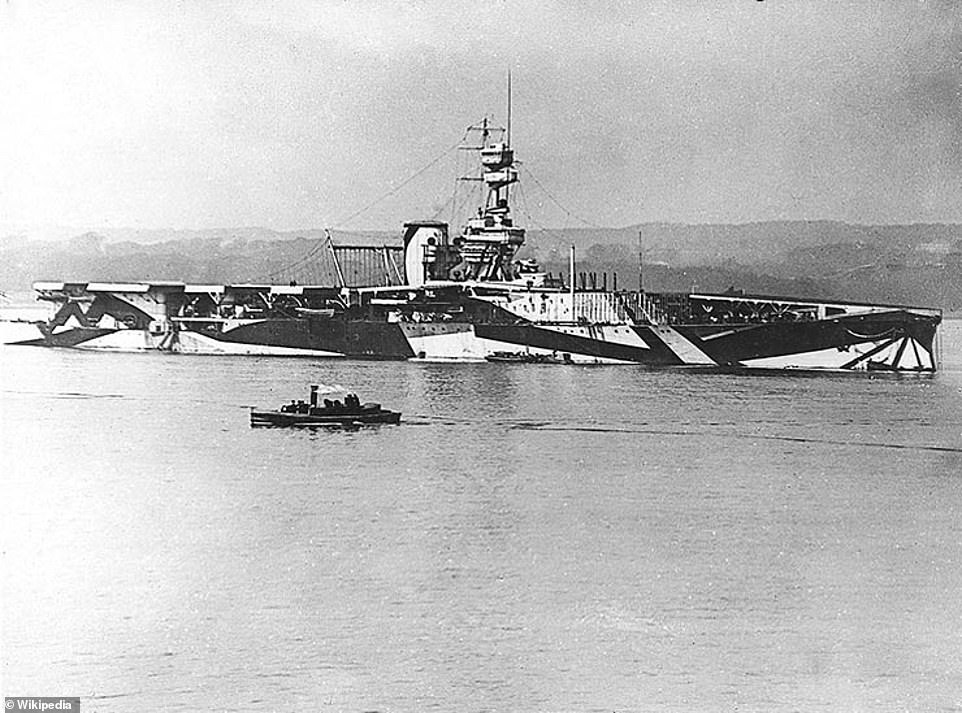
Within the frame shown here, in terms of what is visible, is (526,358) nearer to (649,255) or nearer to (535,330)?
(535,330)

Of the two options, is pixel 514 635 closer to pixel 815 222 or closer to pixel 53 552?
pixel 53 552

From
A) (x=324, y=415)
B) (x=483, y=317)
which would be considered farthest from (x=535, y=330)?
(x=324, y=415)

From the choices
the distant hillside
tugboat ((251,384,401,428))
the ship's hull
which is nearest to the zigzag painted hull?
the ship's hull

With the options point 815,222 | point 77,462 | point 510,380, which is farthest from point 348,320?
point 815,222

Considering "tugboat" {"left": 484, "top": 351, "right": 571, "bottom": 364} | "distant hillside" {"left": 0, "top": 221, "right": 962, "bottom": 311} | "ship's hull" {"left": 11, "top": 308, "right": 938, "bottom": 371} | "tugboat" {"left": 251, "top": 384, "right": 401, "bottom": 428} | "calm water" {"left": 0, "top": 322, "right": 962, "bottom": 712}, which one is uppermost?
"distant hillside" {"left": 0, "top": 221, "right": 962, "bottom": 311}

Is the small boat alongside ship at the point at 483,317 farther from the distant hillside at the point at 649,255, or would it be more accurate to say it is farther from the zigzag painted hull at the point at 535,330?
the distant hillside at the point at 649,255

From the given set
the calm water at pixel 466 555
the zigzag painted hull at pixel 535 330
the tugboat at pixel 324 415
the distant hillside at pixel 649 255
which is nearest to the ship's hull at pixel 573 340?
the zigzag painted hull at pixel 535 330

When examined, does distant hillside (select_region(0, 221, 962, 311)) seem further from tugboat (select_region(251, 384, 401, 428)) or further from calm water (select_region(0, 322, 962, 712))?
tugboat (select_region(251, 384, 401, 428))
